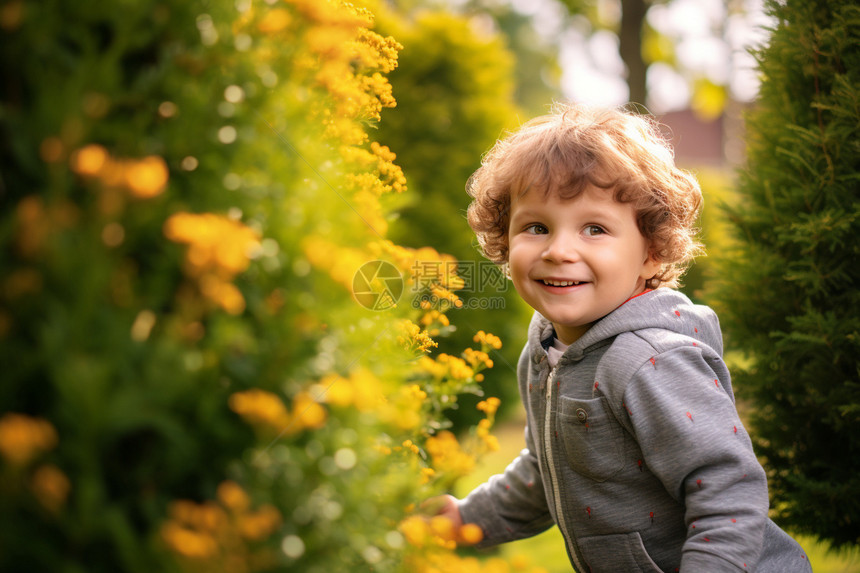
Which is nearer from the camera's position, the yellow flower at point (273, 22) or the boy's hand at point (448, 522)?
the yellow flower at point (273, 22)

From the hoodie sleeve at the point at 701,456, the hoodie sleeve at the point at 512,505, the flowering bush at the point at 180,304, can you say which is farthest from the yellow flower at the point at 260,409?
the hoodie sleeve at the point at 512,505

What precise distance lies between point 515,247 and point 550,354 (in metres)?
0.39

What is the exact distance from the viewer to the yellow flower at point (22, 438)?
643 millimetres

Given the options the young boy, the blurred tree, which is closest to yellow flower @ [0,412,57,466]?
the young boy

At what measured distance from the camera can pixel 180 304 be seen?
0.81 meters

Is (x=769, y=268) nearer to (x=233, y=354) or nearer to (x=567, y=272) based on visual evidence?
(x=567, y=272)

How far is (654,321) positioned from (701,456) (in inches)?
16.1

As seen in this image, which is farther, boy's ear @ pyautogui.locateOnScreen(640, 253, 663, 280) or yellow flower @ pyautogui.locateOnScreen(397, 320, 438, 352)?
boy's ear @ pyautogui.locateOnScreen(640, 253, 663, 280)

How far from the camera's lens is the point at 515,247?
1869 mm

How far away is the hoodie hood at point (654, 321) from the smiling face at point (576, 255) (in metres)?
0.06

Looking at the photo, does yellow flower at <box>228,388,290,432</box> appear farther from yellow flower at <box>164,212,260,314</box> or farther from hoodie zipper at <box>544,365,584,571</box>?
hoodie zipper at <box>544,365,584,571</box>

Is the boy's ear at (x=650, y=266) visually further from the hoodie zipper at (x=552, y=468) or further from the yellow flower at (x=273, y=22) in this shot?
the yellow flower at (x=273, y=22)

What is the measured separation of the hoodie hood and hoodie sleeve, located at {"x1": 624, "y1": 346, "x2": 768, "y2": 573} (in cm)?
14

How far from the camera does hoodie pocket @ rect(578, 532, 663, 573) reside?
1682 millimetres
